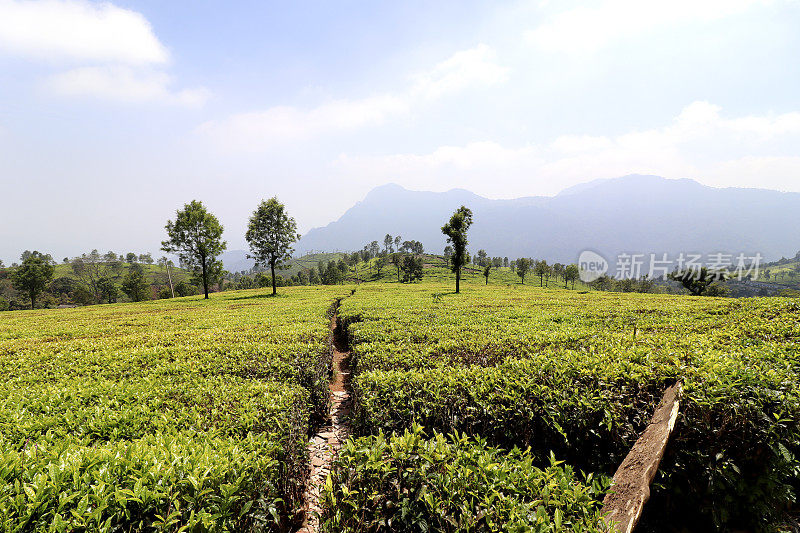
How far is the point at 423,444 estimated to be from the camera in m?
4.12

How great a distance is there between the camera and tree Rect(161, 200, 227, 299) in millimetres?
37656

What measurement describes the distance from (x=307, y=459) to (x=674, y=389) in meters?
6.19

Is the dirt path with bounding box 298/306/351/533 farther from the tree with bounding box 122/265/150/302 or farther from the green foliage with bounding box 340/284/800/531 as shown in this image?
the tree with bounding box 122/265/150/302

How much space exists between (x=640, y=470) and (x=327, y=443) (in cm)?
530

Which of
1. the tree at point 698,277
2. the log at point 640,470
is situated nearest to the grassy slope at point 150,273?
A: the log at point 640,470

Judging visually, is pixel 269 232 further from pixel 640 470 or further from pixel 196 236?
pixel 640 470

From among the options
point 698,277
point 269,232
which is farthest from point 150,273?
point 698,277

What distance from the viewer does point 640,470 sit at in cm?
410

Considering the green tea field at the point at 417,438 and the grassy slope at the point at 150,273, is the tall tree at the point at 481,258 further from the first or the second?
the green tea field at the point at 417,438

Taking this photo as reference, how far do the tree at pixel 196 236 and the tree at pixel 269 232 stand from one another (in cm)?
495

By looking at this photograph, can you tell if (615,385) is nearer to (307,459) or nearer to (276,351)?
(307,459)

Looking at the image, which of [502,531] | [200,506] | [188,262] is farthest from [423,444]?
[188,262]

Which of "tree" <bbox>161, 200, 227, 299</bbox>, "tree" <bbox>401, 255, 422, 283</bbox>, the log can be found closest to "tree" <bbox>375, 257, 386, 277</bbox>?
"tree" <bbox>401, 255, 422, 283</bbox>

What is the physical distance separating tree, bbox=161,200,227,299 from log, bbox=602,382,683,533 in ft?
144
